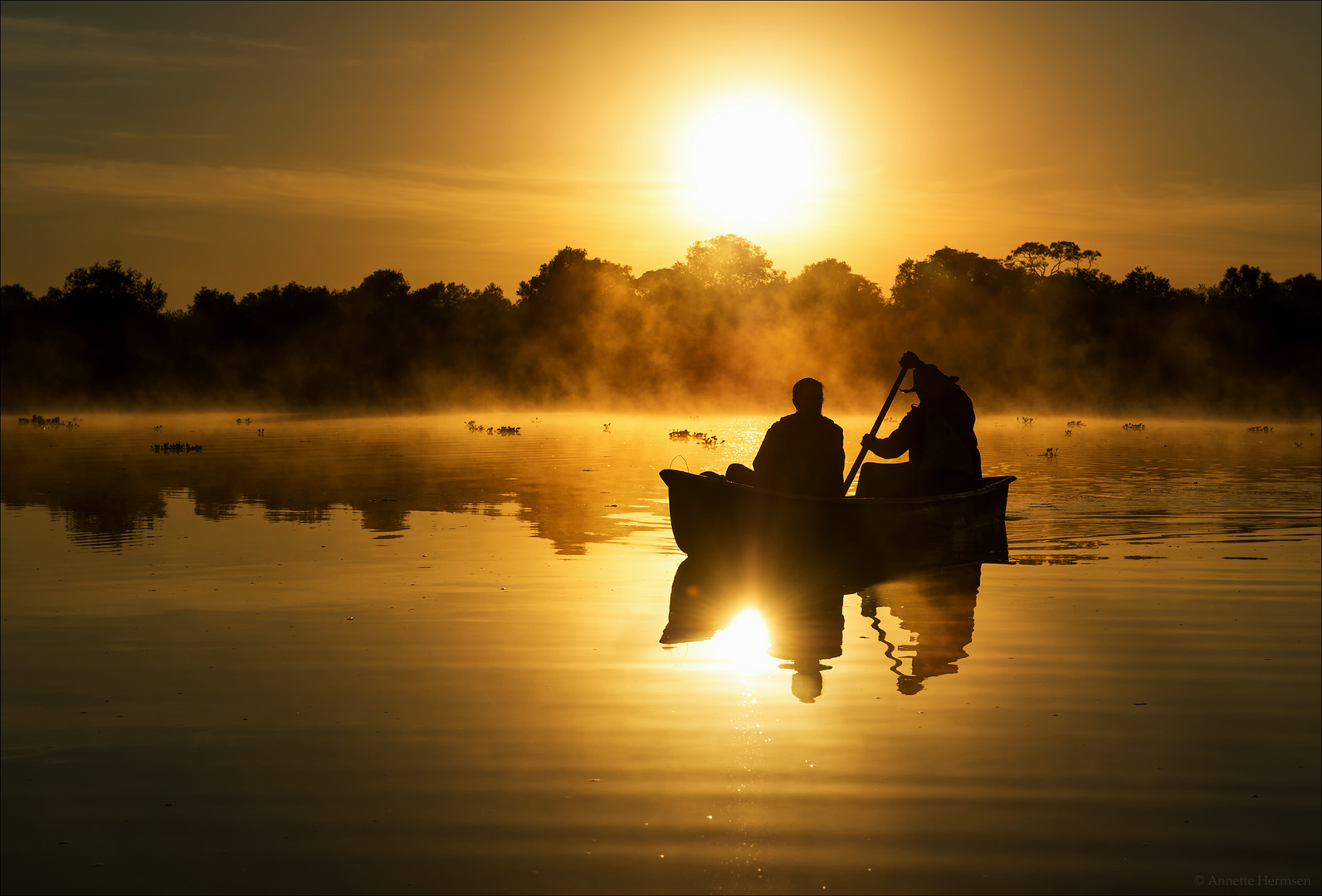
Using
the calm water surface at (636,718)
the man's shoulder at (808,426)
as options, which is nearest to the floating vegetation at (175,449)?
the calm water surface at (636,718)

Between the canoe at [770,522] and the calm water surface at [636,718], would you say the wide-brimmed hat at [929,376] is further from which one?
the canoe at [770,522]

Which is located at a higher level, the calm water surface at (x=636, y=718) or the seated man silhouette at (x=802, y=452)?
the seated man silhouette at (x=802, y=452)

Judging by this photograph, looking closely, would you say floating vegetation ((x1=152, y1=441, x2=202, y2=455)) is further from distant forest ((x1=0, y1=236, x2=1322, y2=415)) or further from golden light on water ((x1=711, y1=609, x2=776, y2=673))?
distant forest ((x1=0, y1=236, x2=1322, y2=415))

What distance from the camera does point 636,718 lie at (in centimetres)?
671

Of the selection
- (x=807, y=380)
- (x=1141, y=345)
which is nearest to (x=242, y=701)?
(x=807, y=380)

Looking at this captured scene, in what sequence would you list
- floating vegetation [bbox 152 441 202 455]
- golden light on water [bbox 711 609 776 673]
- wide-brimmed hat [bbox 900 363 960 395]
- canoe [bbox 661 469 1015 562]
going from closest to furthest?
golden light on water [bbox 711 609 776 673], canoe [bbox 661 469 1015 562], wide-brimmed hat [bbox 900 363 960 395], floating vegetation [bbox 152 441 202 455]

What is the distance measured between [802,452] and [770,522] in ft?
3.49

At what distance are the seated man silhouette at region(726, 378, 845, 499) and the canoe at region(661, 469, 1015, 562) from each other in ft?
1.61

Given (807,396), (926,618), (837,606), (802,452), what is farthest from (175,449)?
(926,618)

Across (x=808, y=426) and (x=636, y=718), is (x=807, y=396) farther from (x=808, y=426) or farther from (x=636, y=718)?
(x=636, y=718)

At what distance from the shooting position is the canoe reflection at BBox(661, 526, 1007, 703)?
830cm

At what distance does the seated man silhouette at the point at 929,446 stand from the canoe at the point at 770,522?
2.37m

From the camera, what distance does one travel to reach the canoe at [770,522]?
11375mm

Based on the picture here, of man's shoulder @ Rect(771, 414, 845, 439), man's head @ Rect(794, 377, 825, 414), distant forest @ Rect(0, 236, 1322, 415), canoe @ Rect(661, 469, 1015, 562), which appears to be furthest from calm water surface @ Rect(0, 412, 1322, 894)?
distant forest @ Rect(0, 236, 1322, 415)
